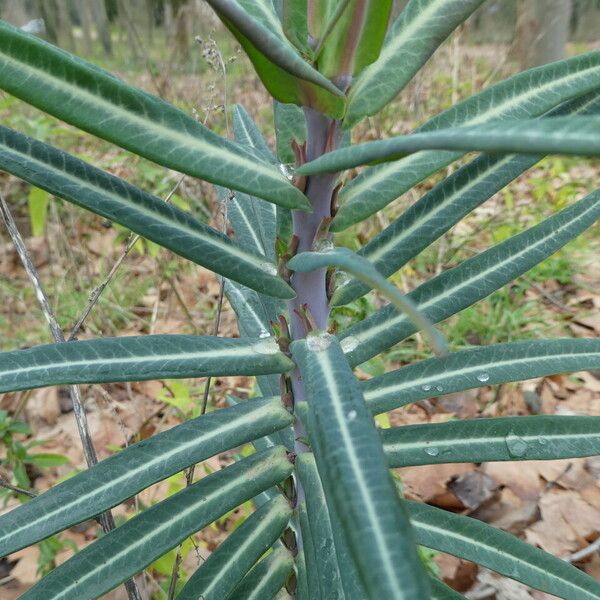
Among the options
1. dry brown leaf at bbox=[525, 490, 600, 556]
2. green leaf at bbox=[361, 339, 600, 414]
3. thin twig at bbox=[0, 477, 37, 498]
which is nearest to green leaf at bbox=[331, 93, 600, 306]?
green leaf at bbox=[361, 339, 600, 414]

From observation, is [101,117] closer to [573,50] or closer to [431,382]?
[431,382]

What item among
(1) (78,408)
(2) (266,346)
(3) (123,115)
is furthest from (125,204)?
(1) (78,408)

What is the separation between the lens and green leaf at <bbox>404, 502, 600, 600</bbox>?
2.26ft

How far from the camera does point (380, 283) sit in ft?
1.19

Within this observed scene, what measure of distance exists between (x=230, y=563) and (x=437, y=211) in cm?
48

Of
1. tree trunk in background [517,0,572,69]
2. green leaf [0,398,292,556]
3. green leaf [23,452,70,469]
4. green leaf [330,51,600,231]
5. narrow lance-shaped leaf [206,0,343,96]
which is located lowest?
green leaf [0,398,292,556]

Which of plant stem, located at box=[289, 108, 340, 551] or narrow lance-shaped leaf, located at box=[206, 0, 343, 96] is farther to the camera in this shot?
plant stem, located at box=[289, 108, 340, 551]

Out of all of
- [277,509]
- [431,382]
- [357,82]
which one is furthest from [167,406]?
[357,82]

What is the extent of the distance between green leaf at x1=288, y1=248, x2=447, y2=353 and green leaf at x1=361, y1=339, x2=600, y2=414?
0.25 m

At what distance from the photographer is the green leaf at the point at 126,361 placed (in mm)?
540

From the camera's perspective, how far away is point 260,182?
1.78ft

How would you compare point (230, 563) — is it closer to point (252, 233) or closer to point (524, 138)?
point (252, 233)

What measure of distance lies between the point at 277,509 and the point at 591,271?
2096 millimetres

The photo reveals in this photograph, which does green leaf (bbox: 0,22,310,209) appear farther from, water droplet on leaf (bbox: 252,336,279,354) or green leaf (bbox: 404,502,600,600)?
green leaf (bbox: 404,502,600,600)
